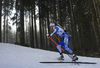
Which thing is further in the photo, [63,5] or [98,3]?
[63,5]

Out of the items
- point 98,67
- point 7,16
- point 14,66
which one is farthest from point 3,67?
point 7,16

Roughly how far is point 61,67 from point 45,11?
47.3 feet

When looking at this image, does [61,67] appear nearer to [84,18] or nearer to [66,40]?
[66,40]

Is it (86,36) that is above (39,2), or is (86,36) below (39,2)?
below

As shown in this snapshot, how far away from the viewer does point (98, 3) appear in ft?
30.8

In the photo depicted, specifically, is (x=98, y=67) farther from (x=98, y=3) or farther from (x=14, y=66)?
(x=98, y=3)

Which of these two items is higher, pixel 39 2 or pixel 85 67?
pixel 39 2

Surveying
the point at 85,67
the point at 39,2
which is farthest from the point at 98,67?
the point at 39,2

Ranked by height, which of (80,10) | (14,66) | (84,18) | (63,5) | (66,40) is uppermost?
(63,5)

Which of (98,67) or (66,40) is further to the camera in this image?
(66,40)

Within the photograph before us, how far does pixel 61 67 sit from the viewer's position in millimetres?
3703

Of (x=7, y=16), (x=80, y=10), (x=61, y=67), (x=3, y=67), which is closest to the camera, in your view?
(x=3, y=67)

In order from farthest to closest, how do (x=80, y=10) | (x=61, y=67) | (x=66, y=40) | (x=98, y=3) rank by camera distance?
1. (x=80, y=10)
2. (x=98, y=3)
3. (x=66, y=40)
4. (x=61, y=67)

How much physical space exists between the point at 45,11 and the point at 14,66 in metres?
14.6
